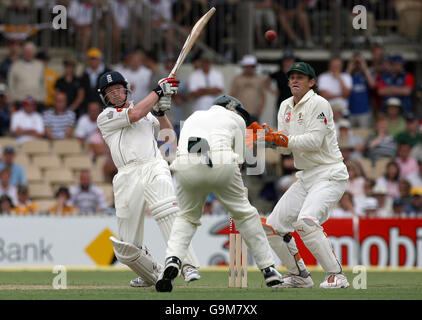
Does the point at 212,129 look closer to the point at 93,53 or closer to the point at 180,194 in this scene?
the point at 180,194

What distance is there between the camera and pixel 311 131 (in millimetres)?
9664

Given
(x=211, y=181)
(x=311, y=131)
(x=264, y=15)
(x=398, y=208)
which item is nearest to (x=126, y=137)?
(x=211, y=181)

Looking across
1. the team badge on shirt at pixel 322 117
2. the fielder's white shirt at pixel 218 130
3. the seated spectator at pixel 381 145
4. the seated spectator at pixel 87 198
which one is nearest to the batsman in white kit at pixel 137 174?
the fielder's white shirt at pixel 218 130

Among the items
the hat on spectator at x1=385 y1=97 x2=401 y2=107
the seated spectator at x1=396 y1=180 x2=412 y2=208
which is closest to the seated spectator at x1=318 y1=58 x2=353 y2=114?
the hat on spectator at x1=385 y1=97 x2=401 y2=107

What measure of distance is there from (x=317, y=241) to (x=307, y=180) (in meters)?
0.71

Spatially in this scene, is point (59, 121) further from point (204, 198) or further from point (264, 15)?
point (204, 198)

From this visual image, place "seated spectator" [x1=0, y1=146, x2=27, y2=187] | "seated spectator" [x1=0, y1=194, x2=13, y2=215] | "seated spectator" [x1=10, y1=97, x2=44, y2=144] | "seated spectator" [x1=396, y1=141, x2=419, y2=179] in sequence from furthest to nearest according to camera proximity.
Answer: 1. "seated spectator" [x1=10, y1=97, x2=44, y2=144]
2. "seated spectator" [x1=396, y1=141, x2=419, y2=179]
3. "seated spectator" [x1=0, y1=146, x2=27, y2=187]
4. "seated spectator" [x1=0, y1=194, x2=13, y2=215]

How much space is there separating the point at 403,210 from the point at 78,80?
641 centimetres

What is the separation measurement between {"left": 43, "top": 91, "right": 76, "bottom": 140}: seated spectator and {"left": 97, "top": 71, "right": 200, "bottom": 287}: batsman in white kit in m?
7.81

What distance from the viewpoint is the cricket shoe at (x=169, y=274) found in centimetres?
870

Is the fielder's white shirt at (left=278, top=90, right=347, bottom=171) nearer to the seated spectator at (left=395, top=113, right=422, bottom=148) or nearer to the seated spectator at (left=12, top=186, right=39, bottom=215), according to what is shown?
the seated spectator at (left=12, top=186, right=39, bottom=215)

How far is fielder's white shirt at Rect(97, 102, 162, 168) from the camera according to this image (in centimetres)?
975

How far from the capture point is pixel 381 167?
1711cm

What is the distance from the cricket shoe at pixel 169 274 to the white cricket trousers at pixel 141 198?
→ 720 millimetres
